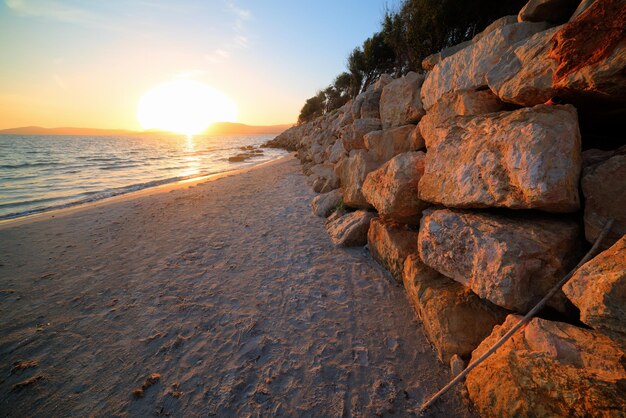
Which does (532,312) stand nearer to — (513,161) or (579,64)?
(513,161)

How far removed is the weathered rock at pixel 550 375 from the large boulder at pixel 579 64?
90.5 inches

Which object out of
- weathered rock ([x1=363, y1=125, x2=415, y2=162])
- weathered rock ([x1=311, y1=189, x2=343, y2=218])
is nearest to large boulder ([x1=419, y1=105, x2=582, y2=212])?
weathered rock ([x1=363, y1=125, x2=415, y2=162])

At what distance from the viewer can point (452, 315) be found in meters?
2.94

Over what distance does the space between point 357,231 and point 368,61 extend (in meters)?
23.1

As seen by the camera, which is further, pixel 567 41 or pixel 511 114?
pixel 511 114

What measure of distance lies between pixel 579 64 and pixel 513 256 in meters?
2.02

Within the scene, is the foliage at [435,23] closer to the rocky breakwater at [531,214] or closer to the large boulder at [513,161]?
the rocky breakwater at [531,214]

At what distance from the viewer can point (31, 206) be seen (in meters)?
10.5

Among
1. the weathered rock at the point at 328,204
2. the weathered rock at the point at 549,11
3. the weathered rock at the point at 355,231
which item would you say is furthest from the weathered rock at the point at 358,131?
the weathered rock at the point at 549,11

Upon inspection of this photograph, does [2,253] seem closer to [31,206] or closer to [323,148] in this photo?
[31,206]

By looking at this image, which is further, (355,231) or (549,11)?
(355,231)

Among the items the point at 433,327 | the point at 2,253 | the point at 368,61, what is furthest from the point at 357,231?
the point at 368,61

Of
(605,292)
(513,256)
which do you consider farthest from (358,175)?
(605,292)

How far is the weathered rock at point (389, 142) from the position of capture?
5.59 metres
